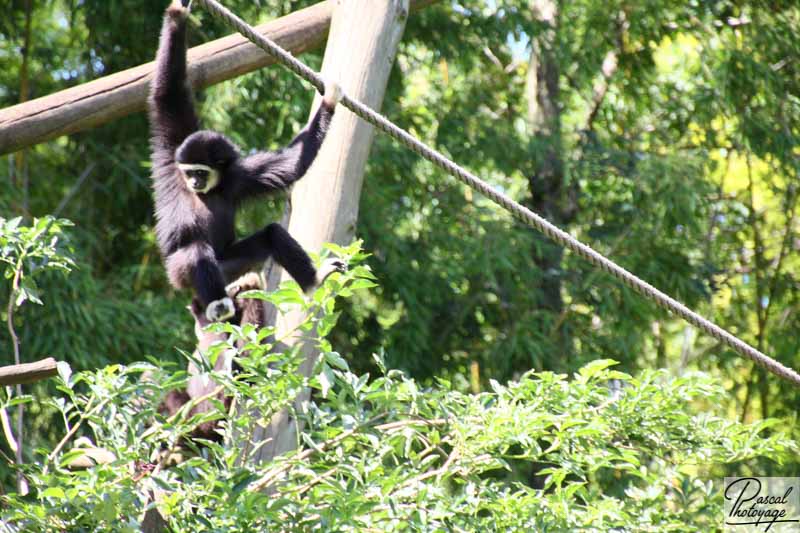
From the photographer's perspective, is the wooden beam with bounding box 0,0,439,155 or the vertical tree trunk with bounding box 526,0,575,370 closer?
the wooden beam with bounding box 0,0,439,155

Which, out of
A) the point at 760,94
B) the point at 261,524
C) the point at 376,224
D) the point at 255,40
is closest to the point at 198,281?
the point at 255,40

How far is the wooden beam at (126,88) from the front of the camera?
3.41 m

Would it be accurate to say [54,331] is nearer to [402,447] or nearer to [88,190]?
[88,190]

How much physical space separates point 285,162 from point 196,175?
0.40m

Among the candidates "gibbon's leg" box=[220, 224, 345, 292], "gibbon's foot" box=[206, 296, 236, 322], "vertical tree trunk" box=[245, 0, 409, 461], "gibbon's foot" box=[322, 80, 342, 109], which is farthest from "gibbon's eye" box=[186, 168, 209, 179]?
"gibbon's foot" box=[322, 80, 342, 109]

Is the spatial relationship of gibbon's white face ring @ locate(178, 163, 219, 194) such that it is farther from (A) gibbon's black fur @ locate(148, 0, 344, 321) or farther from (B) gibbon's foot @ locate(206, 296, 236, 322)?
(B) gibbon's foot @ locate(206, 296, 236, 322)

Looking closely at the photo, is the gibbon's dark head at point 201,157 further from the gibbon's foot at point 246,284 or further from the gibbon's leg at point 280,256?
the gibbon's foot at point 246,284

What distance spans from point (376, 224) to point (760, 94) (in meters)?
3.18

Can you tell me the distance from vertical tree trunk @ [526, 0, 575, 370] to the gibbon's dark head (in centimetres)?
341

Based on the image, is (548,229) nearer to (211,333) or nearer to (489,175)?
(211,333)

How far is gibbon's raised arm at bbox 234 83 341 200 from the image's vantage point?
152 inches

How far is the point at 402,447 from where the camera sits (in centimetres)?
303

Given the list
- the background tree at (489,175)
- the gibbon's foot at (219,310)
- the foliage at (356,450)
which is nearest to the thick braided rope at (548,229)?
the foliage at (356,450)

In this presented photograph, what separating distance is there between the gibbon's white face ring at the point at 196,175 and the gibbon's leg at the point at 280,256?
0.30m
